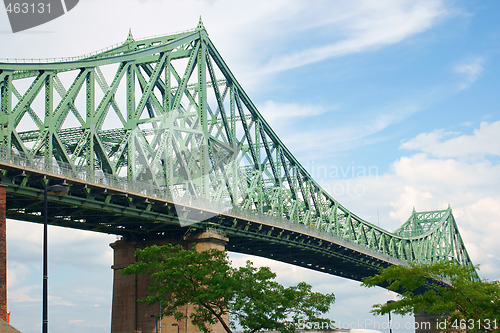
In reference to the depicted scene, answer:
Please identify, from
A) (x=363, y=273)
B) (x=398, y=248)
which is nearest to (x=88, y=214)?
(x=363, y=273)

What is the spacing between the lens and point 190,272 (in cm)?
4884

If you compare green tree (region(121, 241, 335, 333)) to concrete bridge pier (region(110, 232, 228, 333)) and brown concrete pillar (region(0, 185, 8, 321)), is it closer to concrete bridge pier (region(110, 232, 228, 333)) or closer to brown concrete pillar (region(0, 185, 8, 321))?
brown concrete pillar (region(0, 185, 8, 321))

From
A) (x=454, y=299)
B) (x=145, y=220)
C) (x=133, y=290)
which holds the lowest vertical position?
(x=454, y=299)

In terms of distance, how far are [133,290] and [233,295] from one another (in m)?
23.8

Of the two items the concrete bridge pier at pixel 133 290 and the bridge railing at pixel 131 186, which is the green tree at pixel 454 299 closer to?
the bridge railing at pixel 131 186

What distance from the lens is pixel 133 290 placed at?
70.1 meters

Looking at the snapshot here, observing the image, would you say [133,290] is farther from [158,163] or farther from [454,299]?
[454,299]

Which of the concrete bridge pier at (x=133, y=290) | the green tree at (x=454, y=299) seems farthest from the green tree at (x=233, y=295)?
the concrete bridge pier at (x=133, y=290)

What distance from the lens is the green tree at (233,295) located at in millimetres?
47625

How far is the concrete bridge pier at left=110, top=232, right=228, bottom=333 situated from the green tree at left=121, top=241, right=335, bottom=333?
17083 millimetres

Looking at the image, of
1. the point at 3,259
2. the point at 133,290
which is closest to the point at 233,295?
the point at 3,259

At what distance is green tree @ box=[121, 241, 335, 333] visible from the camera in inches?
1875

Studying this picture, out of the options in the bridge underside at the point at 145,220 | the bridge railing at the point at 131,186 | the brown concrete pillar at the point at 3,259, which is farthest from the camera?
the bridge underside at the point at 145,220

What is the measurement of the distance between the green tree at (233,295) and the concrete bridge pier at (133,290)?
56.0 ft
